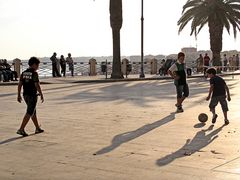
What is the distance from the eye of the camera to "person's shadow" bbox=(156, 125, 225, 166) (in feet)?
23.5

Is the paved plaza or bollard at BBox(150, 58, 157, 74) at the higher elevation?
bollard at BBox(150, 58, 157, 74)

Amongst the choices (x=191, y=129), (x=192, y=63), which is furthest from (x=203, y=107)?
(x=192, y=63)

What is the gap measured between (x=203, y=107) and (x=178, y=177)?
836 centimetres

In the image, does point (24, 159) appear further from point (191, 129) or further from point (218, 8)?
point (218, 8)

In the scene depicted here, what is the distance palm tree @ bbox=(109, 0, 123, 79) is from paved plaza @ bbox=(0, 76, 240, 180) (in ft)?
63.9

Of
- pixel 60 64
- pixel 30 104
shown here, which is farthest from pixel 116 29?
pixel 30 104

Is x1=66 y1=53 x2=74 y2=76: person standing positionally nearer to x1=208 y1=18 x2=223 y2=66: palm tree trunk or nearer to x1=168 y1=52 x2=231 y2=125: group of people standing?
x1=208 y1=18 x2=223 y2=66: palm tree trunk

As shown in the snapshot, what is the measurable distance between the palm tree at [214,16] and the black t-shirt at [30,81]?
31.6 m

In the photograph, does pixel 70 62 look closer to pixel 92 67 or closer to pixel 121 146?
pixel 92 67

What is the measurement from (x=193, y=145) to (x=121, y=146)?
120 centimetres

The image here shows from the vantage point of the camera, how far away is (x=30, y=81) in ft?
32.0

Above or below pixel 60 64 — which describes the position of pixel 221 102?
below

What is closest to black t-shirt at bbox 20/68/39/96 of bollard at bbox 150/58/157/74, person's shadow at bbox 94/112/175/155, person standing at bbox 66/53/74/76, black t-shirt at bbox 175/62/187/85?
person's shadow at bbox 94/112/175/155

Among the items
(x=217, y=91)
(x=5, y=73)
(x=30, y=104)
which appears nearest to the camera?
(x=30, y=104)
